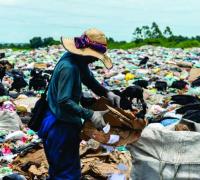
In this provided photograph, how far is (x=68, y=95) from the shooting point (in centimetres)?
356

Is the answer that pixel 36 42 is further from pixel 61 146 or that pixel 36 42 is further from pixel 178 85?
pixel 61 146

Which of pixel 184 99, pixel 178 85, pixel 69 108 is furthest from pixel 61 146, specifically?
pixel 178 85

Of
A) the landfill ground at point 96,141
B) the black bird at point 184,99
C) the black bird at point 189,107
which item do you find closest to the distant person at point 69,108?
the landfill ground at point 96,141

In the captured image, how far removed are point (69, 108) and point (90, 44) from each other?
0.48 meters

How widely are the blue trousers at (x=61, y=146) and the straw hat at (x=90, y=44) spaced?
1.66ft

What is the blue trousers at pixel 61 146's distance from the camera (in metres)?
3.79

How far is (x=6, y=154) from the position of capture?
20.0ft

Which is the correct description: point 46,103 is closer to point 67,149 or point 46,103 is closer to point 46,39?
point 67,149

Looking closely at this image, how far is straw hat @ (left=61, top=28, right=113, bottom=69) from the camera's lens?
12.1 ft

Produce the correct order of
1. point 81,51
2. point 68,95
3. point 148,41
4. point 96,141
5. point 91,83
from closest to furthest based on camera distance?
point 68,95
point 81,51
point 91,83
point 96,141
point 148,41

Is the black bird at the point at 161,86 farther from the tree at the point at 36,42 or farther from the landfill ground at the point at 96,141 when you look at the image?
the tree at the point at 36,42

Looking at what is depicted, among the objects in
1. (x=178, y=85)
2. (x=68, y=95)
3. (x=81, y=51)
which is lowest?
(x=178, y=85)

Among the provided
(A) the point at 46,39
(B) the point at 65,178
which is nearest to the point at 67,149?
(B) the point at 65,178

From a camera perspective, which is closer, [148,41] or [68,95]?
[68,95]
